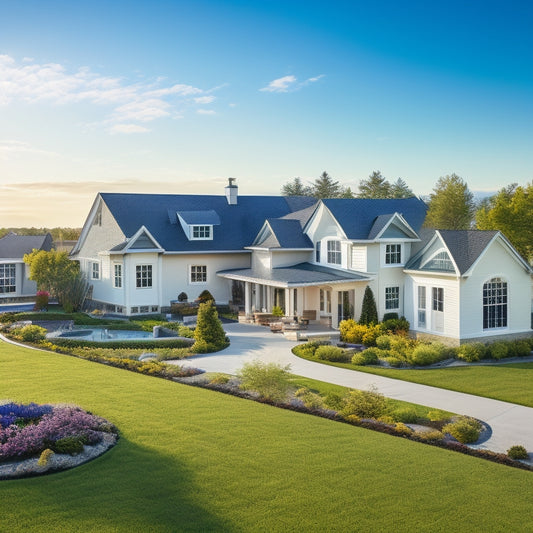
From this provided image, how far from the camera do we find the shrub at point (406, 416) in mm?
15805

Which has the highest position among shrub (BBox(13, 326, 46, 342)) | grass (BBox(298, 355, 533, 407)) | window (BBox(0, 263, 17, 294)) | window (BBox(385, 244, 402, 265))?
window (BBox(385, 244, 402, 265))

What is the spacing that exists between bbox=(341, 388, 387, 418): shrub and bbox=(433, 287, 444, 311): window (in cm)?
1298

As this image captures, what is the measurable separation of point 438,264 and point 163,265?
16.4 meters

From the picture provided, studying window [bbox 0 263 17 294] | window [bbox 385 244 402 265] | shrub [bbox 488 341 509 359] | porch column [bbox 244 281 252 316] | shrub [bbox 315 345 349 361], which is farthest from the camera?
window [bbox 0 263 17 294]

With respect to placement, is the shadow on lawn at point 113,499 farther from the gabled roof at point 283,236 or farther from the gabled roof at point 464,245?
the gabled roof at point 283,236

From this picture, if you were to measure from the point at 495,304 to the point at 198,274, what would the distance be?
17874mm

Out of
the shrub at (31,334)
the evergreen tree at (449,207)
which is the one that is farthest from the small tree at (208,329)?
the evergreen tree at (449,207)

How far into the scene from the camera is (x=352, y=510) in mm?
9797

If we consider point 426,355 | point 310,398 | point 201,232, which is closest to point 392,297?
point 426,355

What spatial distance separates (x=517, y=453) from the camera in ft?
43.6

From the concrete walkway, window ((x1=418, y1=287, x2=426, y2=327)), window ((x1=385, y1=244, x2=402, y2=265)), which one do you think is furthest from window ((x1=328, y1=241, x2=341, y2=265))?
the concrete walkway

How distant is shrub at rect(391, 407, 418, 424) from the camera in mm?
15805

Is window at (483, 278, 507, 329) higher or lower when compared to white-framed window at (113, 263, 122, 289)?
lower

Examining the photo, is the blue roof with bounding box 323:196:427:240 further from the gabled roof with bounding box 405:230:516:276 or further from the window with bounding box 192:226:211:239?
the window with bounding box 192:226:211:239
